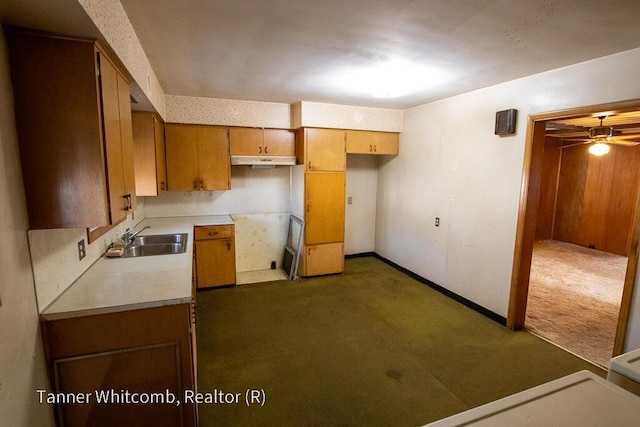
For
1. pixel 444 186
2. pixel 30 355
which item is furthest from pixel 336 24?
pixel 444 186

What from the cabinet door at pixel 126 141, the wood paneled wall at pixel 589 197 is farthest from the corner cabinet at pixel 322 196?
the wood paneled wall at pixel 589 197

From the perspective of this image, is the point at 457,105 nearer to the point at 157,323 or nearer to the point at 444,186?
the point at 444,186

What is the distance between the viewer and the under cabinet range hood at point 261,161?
405 centimetres

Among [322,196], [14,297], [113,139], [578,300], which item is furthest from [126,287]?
[578,300]

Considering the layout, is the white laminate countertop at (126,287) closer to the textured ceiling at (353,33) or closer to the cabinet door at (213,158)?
the textured ceiling at (353,33)

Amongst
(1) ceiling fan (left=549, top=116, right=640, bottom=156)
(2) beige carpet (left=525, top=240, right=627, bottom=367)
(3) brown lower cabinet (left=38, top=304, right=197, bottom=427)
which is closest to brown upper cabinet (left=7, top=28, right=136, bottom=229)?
(3) brown lower cabinet (left=38, top=304, right=197, bottom=427)

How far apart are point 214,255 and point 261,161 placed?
135 cm

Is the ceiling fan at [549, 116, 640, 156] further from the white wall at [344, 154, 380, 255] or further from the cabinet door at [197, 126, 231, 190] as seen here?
the cabinet door at [197, 126, 231, 190]

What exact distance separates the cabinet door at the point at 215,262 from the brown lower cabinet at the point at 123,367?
218cm

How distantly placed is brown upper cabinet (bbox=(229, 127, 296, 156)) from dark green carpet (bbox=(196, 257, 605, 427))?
72.6 inches

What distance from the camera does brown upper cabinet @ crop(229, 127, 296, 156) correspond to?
4.08 m

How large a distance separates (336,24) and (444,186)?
2.57 meters

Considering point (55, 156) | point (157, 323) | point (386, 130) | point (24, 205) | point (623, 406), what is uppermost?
point (386, 130)

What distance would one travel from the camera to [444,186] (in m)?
3.83
